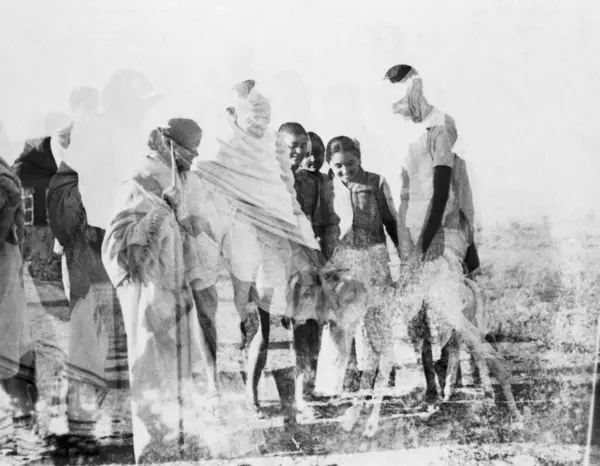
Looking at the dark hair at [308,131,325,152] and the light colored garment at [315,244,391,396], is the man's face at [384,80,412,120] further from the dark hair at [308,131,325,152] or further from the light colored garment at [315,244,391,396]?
the light colored garment at [315,244,391,396]

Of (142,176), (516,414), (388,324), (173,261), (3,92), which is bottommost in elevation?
(516,414)

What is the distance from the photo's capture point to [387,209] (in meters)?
5.57

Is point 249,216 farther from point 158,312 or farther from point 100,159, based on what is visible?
point 100,159

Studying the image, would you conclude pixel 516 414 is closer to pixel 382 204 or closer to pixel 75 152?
pixel 382 204

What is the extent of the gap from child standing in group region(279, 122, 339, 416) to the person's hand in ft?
2.12

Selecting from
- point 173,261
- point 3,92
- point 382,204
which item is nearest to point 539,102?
point 382,204

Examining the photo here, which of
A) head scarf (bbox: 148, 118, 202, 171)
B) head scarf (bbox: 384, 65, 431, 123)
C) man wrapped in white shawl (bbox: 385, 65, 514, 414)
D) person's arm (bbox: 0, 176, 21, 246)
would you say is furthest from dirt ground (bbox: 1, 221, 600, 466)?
person's arm (bbox: 0, 176, 21, 246)

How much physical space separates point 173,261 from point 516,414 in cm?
209

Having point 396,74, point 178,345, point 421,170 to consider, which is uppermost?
point 396,74

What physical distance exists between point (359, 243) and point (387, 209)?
0.81ft

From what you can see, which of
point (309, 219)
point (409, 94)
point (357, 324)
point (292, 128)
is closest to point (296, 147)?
point (292, 128)

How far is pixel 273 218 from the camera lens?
547 cm

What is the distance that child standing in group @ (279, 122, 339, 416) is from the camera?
17.9 feet

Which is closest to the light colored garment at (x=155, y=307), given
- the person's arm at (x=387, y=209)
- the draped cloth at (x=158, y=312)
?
the draped cloth at (x=158, y=312)
